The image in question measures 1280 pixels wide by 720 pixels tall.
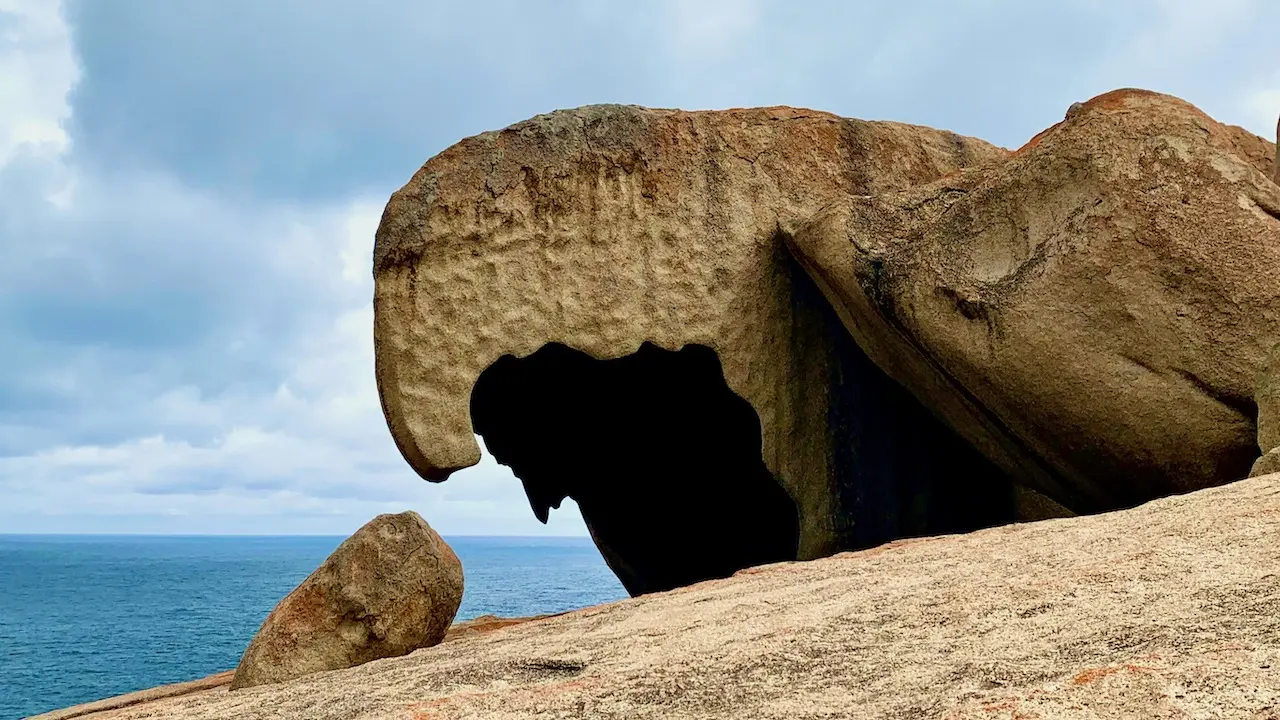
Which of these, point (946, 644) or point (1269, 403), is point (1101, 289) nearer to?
point (1269, 403)

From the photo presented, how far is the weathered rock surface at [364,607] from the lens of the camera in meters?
7.00

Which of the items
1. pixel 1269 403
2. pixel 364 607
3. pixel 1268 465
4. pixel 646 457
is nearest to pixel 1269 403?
pixel 1269 403

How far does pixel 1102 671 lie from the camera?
308cm

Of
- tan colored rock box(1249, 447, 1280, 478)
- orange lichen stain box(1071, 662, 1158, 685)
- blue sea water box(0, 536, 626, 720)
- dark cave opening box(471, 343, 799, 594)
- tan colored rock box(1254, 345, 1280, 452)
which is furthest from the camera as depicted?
blue sea water box(0, 536, 626, 720)

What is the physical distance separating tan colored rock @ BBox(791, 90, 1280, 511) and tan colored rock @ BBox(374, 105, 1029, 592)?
101cm

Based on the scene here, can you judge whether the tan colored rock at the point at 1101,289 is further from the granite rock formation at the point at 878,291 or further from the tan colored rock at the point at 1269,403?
the tan colored rock at the point at 1269,403

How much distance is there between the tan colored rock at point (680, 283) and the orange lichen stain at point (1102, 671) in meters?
6.06

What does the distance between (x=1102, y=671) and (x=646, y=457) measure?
10178 mm

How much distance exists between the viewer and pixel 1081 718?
9.34 ft

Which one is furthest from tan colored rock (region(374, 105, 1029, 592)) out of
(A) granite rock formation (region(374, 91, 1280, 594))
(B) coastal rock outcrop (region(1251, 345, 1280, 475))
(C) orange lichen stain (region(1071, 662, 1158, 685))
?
(C) orange lichen stain (region(1071, 662, 1158, 685))

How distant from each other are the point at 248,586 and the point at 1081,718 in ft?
268

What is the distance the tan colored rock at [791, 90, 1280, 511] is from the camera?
7.41m

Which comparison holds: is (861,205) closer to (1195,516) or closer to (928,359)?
(928,359)

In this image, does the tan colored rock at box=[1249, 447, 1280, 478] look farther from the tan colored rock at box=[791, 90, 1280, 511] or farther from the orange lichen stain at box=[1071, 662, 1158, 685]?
the orange lichen stain at box=[1071, 662, 1158, 685]
